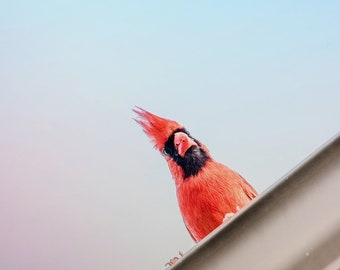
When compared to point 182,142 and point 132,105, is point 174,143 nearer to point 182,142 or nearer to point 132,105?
point 182,142

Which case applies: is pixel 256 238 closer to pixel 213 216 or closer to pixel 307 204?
pixel 307 204

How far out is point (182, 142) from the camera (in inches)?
44.1

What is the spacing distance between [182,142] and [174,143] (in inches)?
0.9

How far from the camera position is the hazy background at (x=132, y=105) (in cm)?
102

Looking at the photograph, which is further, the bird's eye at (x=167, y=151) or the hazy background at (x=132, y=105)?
the bird's eye at (x=167, y=151)

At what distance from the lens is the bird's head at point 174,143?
43.4 inches

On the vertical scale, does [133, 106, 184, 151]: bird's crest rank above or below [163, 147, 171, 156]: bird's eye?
above

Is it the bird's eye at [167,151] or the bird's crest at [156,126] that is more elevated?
the bird's crest at [156,126]

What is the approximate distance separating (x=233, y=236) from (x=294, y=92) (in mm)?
883

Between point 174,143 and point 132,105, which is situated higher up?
point 132,105

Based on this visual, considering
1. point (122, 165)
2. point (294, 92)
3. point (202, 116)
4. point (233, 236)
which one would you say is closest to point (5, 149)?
point (122, 165)

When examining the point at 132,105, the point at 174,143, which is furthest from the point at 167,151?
the point at 132,105

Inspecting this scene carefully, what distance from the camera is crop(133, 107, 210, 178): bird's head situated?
3.62 feet

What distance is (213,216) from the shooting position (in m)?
1.05
